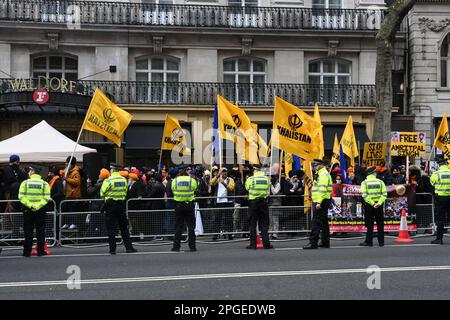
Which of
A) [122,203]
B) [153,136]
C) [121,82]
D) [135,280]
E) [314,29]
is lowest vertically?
[135,280]

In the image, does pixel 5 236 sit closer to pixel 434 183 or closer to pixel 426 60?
pixel 434 183

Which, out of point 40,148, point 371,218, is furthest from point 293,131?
point 40,148

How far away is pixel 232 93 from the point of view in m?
29.4

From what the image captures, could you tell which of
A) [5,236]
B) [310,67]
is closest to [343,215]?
[5,236]

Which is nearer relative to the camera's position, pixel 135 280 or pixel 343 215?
pixel 135 280

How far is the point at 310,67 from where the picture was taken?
3078 centimetres

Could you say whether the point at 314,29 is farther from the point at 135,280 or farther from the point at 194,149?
the point at 135,280

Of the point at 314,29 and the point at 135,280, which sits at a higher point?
the point at 314,29

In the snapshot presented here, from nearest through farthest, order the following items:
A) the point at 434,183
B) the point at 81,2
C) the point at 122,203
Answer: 1. the point at 122,203
2. the point at 434,183
3. the point at 81,2

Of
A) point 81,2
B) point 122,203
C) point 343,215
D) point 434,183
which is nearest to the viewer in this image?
point 122,203

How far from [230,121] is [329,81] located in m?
13.5

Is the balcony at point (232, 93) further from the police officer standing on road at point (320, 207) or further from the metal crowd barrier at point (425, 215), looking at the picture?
the police officer standing on road at point (320, 207)

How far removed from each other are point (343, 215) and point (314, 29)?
14810 millimetres

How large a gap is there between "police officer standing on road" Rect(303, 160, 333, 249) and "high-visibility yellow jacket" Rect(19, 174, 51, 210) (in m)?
4.98
